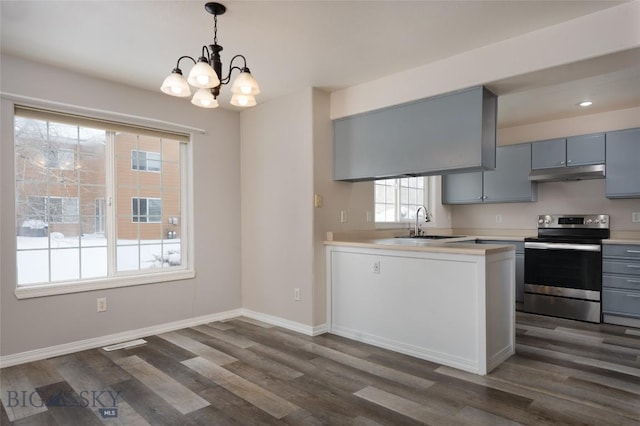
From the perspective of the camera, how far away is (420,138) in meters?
3.34

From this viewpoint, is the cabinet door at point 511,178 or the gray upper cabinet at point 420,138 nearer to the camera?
the gray upper cabinet at point 420,138

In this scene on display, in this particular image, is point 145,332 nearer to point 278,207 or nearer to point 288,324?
point 288,324

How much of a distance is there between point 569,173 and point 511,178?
703 mm

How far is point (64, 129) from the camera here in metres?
3.39

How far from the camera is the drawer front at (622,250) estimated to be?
3986 mm

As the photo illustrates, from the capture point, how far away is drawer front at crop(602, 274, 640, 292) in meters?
3.99

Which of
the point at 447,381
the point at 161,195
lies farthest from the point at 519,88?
the point at 161,195

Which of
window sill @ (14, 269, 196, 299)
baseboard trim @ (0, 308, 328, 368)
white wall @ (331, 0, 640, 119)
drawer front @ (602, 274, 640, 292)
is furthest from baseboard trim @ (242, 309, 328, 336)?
drawer front @ (602, 274, 640, 292)

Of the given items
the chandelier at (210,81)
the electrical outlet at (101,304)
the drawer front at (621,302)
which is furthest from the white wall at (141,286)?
the drawer front at (621,302)

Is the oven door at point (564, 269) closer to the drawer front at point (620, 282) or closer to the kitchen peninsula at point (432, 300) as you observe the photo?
the drawer front at point (620, 282)

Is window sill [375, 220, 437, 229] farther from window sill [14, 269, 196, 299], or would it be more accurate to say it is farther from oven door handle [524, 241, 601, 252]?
window sill [14, 269, 196, 299]

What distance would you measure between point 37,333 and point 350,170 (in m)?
3.04

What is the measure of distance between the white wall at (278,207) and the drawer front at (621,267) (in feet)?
10.4

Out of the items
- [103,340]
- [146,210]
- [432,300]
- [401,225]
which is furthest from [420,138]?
[103,340]
